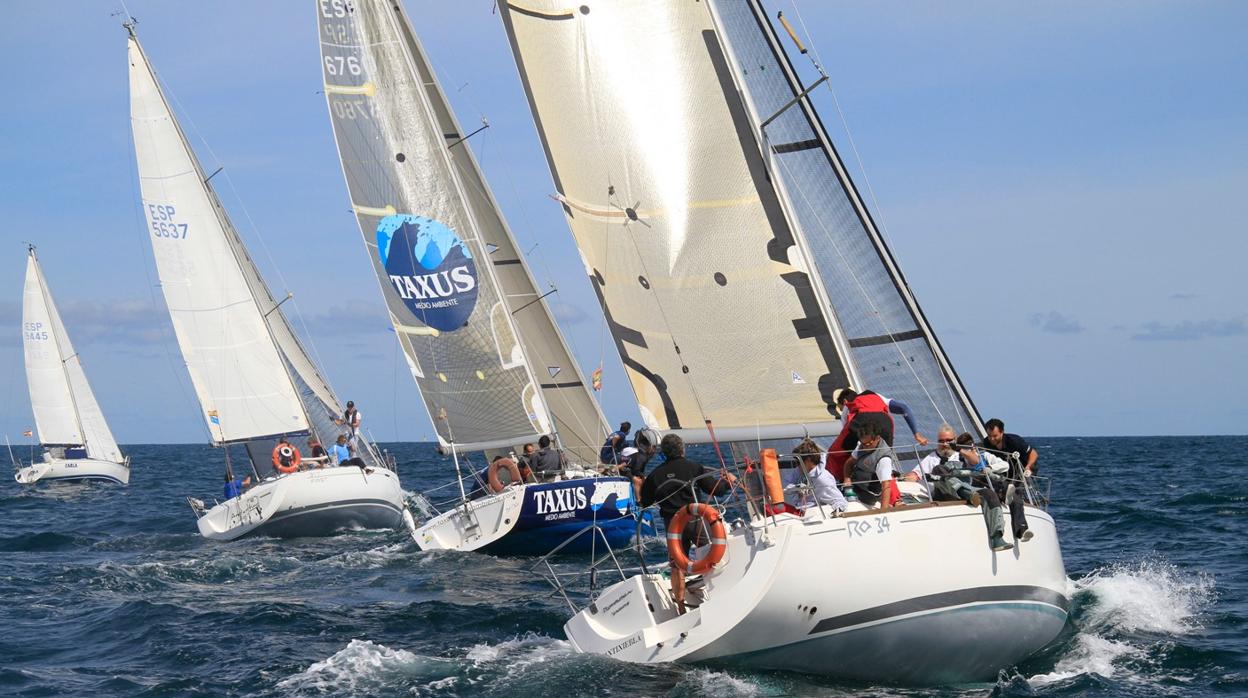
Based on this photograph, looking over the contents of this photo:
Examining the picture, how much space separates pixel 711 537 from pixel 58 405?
163 ft

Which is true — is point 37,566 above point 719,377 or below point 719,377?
below

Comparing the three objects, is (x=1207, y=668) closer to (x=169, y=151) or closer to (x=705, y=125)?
(x=705, y=125)

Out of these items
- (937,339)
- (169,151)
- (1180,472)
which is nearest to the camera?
(937,339)

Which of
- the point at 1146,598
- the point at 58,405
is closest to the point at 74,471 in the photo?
the point at 58,405

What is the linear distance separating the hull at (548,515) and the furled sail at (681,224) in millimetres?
3517

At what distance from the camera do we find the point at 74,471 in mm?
52875

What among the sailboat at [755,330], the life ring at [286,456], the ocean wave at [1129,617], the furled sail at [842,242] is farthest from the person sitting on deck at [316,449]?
the ocean wave at [1129,617]

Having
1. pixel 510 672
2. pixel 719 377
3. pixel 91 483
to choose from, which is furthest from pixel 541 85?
pixel 91 483

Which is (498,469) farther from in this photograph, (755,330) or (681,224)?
(755,330)

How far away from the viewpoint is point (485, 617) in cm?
1305

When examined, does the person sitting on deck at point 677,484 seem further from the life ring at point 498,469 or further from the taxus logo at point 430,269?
the taxus logo at point 430,269

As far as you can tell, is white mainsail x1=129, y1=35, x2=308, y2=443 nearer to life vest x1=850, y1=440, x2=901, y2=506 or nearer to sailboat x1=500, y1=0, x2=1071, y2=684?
sailboat x1=500, y1=0, x2=1071, y2=684

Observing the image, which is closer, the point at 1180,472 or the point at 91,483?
the point at 1180,472

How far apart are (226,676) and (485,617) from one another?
3.07 m
